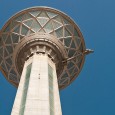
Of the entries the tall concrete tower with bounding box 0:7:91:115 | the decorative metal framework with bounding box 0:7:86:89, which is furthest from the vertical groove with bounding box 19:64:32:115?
the decorative metal framework with bounding box 0:7:86:89

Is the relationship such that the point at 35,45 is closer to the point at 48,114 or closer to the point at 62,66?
the point at 62,66

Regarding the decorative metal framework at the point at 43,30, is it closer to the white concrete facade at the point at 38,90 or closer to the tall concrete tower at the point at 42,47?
the tall concrete tower at the point at 42,47

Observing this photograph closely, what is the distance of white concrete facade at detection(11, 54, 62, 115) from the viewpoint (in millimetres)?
20984

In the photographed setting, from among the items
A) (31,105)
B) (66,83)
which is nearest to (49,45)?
(66,83)

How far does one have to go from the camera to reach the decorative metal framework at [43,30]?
32094mm

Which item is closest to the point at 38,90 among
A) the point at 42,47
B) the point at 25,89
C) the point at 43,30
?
the point at 25,89

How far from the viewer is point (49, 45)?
30.4 meters

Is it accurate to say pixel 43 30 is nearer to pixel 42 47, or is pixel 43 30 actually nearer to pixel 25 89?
pixel 42 47

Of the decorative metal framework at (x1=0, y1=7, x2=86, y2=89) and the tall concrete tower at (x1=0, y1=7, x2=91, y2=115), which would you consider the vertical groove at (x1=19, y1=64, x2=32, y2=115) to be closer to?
the tall concrete tower at (x1=0, y1=7, x2=91, y2=115)

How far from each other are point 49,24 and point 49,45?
305 centimetres

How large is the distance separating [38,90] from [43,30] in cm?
1017

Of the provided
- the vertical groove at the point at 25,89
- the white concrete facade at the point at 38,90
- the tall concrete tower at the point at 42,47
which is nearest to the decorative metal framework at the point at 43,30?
the tall concrete tower at the point at 42,47

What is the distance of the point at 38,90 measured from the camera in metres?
23.0

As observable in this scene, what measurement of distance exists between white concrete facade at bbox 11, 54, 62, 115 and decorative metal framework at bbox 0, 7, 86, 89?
387 cm
